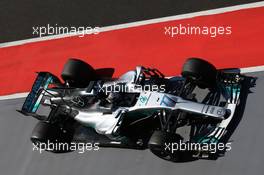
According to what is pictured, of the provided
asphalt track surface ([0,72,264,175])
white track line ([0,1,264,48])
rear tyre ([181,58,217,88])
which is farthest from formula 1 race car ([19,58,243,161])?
white track line ([0,1,264,48])

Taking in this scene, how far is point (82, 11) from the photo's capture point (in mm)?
17375

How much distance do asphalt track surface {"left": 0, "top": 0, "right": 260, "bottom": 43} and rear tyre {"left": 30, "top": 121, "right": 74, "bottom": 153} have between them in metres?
3.66

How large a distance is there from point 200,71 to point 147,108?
1.33 metres

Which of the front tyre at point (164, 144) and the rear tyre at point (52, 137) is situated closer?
the front tyre at point (164, 144)

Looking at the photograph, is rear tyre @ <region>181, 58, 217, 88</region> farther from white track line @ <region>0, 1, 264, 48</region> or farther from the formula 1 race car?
white track line @ <region>0, 1, 264, 48</region>

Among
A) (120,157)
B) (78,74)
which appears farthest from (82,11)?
(120,157)

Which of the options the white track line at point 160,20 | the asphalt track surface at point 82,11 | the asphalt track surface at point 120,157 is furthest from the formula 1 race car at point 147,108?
the asphalt track surface at point 82,11

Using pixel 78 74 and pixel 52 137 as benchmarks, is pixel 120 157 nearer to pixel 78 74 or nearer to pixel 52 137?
pixel 52 137

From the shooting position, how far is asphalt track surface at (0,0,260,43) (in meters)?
16.3

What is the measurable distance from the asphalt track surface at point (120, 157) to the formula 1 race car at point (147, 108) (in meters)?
0.30

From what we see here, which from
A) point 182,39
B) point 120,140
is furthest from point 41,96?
point 182,39

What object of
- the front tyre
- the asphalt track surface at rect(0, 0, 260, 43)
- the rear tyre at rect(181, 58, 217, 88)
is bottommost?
the front tyre

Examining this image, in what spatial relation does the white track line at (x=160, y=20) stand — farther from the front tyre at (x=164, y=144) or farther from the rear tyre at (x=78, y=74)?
the front tyre at (x=164, y=144)

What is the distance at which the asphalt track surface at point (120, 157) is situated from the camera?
12812mm
